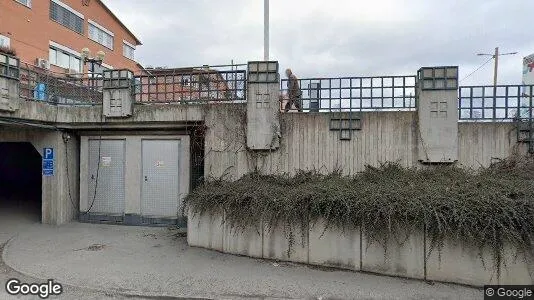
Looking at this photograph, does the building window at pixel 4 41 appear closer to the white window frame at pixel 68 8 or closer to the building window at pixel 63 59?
the building window at pixel 63 59

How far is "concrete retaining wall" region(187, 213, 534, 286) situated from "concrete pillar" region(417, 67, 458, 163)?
2.50 meters

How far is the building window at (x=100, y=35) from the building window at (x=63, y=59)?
11.0ft

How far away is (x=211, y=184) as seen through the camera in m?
7.89

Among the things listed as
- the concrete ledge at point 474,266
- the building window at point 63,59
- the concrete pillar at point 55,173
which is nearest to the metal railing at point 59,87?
the concrete pillar at point 55,173

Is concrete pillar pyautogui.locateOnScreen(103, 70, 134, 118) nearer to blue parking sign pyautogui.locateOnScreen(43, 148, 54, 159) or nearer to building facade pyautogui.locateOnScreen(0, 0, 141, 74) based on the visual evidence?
blue parking sign pyautogui.locateOnScreen(43, 148, 54, 159)

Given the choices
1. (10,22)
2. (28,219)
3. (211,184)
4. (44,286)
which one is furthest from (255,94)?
(10,22)

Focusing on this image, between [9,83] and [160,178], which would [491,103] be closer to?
[160,178]

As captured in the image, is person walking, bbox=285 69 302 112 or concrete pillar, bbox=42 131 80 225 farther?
concrete pillar, bbox=42 131 80 225

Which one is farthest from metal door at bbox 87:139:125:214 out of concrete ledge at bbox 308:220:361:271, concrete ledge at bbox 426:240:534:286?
concrete ledge at bbox 426:240:534:286

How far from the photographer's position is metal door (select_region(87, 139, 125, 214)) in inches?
381

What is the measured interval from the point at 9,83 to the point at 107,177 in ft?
10.6

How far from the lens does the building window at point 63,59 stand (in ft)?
85.3

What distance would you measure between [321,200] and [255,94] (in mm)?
3171

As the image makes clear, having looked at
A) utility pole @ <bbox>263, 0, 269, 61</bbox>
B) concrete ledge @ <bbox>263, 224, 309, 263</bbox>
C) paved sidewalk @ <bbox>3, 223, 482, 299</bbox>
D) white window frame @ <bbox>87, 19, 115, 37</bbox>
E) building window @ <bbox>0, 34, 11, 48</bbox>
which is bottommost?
paved sidewalk @ <bbox>3, 223, 482, 299</bbox>
